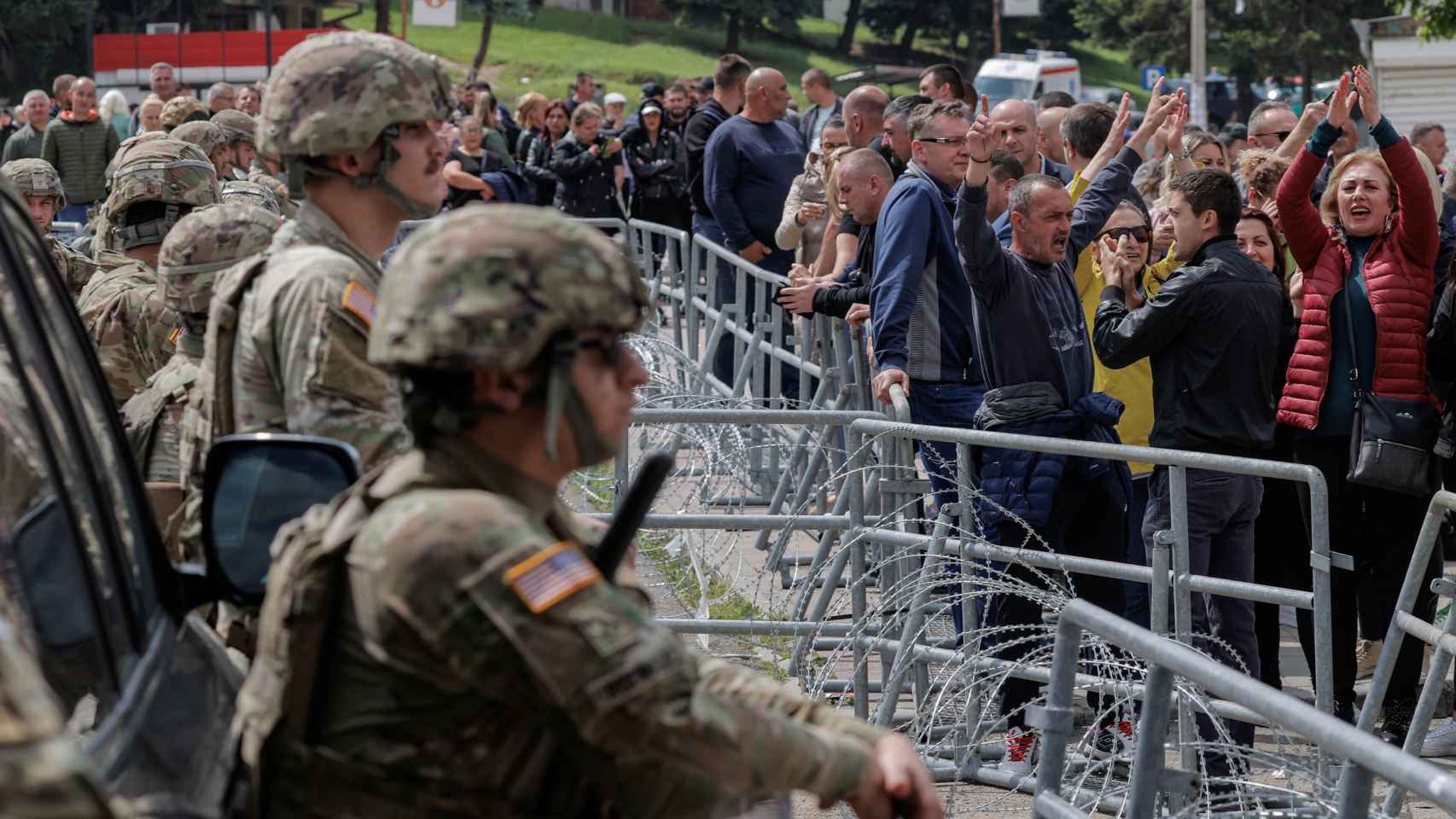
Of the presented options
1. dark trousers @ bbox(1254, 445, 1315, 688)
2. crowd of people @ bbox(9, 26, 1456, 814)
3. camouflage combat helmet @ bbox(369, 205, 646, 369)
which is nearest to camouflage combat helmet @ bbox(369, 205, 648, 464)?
camouflage combat helmet @ bbox(369, 205, 646, 369)

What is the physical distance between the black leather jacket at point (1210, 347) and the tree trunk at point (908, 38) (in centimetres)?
7434

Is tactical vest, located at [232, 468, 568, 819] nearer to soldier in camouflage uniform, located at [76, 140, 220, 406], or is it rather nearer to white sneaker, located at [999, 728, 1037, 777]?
soldier in camouflage uniform, located at [76, 140, 220, 406]

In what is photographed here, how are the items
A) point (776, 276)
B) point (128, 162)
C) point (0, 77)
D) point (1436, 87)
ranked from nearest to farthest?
point (128, 162) < point (776, 276) < point (1436, 87) < point (0, 77)

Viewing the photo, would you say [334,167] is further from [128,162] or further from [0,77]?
[0,77]

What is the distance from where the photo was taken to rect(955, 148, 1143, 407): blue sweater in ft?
20.7

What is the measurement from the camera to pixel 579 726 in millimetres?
1961

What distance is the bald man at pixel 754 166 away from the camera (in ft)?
37.4

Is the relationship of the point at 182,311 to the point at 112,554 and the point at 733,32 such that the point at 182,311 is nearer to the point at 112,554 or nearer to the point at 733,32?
the point at 112,554

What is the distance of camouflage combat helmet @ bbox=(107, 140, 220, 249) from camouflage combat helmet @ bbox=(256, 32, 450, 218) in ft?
9.35

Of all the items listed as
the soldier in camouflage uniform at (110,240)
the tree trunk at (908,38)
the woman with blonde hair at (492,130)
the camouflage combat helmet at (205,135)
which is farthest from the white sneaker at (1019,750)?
the tree trunk at (908,38)

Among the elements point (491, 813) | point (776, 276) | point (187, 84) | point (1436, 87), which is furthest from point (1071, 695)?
point (187, 84)

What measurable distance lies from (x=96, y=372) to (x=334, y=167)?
36.8 inches

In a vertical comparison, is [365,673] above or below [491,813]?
above

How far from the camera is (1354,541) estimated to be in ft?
23.6
